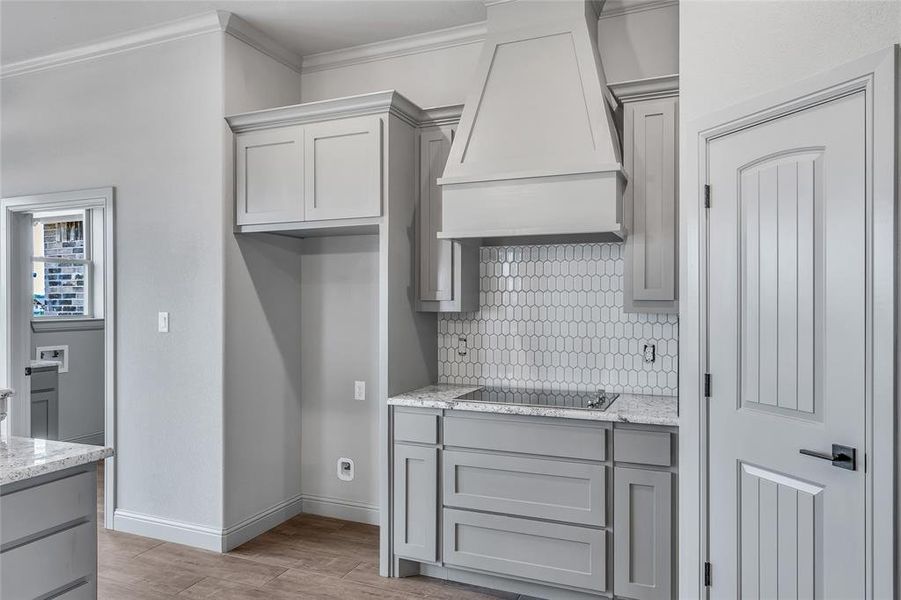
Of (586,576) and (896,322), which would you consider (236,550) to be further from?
(896,322)

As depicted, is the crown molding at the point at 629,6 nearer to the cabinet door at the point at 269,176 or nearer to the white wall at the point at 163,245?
the cabinet door at the point at 269,176

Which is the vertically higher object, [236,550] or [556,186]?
[556,186]

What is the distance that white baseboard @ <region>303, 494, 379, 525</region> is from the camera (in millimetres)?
3857

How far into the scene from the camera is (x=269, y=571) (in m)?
3.18

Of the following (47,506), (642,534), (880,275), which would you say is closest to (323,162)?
(47,506)

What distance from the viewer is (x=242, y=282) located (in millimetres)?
3557

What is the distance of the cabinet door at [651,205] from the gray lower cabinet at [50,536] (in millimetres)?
2423

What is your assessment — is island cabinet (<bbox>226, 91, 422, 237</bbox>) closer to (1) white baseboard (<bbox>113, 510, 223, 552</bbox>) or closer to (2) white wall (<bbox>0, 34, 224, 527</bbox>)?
(2) white wall (<bbox>0, 34, 224, 527</bbox>)

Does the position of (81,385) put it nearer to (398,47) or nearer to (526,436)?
(398,47)

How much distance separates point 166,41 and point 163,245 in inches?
47.8

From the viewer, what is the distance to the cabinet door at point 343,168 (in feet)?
10.6

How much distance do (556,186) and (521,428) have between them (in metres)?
1.16

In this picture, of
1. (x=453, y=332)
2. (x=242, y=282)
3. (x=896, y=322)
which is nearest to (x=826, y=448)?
(x=896, y=322)

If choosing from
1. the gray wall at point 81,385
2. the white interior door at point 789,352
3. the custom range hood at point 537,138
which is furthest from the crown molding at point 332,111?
the gray wall at point 81,385
